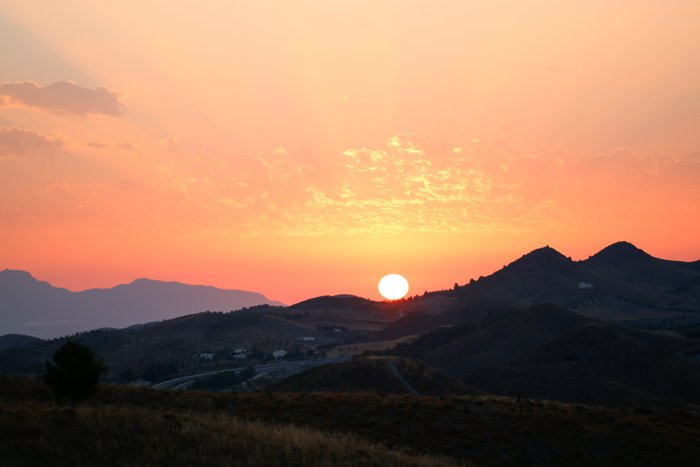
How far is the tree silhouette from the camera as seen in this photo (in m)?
37.1

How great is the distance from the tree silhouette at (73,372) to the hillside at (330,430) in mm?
1060

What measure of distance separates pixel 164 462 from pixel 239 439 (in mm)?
4099

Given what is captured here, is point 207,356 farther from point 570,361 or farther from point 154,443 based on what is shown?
point 154,443

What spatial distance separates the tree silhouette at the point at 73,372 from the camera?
3712 centimetres

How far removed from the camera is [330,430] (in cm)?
3600

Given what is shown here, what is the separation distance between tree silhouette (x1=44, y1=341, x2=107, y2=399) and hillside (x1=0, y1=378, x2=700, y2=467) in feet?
3.48

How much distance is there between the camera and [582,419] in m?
41.1

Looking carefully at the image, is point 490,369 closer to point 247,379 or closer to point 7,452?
point 247,379

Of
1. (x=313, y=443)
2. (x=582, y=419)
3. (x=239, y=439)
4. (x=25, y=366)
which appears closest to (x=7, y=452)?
(x=239, y=439)

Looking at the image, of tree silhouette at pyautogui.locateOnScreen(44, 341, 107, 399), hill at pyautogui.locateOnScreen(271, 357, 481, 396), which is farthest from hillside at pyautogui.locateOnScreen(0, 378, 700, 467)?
hill at pyautogui.locateOnScreen(271, 357, 481, 396)

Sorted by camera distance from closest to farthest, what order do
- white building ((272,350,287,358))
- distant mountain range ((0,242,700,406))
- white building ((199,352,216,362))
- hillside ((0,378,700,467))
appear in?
hillside ((0,378,700,467)) < distant mountain range ((0,242,700,406)) < white building ((199,352,216,362)) < white building ((272,350,287,358))

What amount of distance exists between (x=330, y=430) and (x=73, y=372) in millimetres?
15987

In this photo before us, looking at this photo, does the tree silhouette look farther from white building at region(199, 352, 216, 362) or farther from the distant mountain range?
white building at region(199, 352, 216, 362)

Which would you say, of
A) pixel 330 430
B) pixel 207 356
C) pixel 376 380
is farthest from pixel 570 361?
pixel 207 356
